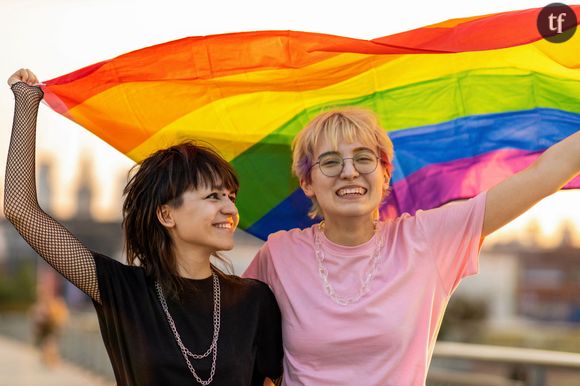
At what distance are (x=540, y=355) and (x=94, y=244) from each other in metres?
71.1

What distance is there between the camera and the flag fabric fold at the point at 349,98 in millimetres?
3293

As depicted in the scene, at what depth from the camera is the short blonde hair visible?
3.09 meters

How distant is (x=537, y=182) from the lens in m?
2.87

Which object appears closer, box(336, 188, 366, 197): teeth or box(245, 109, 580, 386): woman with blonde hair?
box(245, 109, 580, 386): woman with blonde hair

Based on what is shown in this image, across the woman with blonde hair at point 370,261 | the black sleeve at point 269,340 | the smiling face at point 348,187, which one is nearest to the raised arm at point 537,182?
the woman with blonde hair at point 370,261

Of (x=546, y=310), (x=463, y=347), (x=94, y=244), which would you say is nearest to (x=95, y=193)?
Result: (x=94, y=244)

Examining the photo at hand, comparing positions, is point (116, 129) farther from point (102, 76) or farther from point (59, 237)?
point (59, 237)

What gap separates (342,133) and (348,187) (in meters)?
0.19

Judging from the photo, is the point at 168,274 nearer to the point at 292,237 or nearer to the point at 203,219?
the point at 203,219

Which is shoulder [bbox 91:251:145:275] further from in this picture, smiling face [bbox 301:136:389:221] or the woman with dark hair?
smiling face [bbox 301:136:389:221]

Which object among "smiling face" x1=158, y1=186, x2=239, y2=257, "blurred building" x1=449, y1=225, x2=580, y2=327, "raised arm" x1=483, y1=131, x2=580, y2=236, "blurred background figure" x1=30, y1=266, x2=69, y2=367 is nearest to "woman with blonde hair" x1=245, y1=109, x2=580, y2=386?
"raised arm" x1=483, y1=131, x2=580, y2=236

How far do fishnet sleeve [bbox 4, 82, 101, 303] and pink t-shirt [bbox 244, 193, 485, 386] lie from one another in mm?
655

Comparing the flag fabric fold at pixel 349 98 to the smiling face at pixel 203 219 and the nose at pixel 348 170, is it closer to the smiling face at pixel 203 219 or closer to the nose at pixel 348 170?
the nose at pixel 348 170

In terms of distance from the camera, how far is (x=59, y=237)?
2.91 meters
